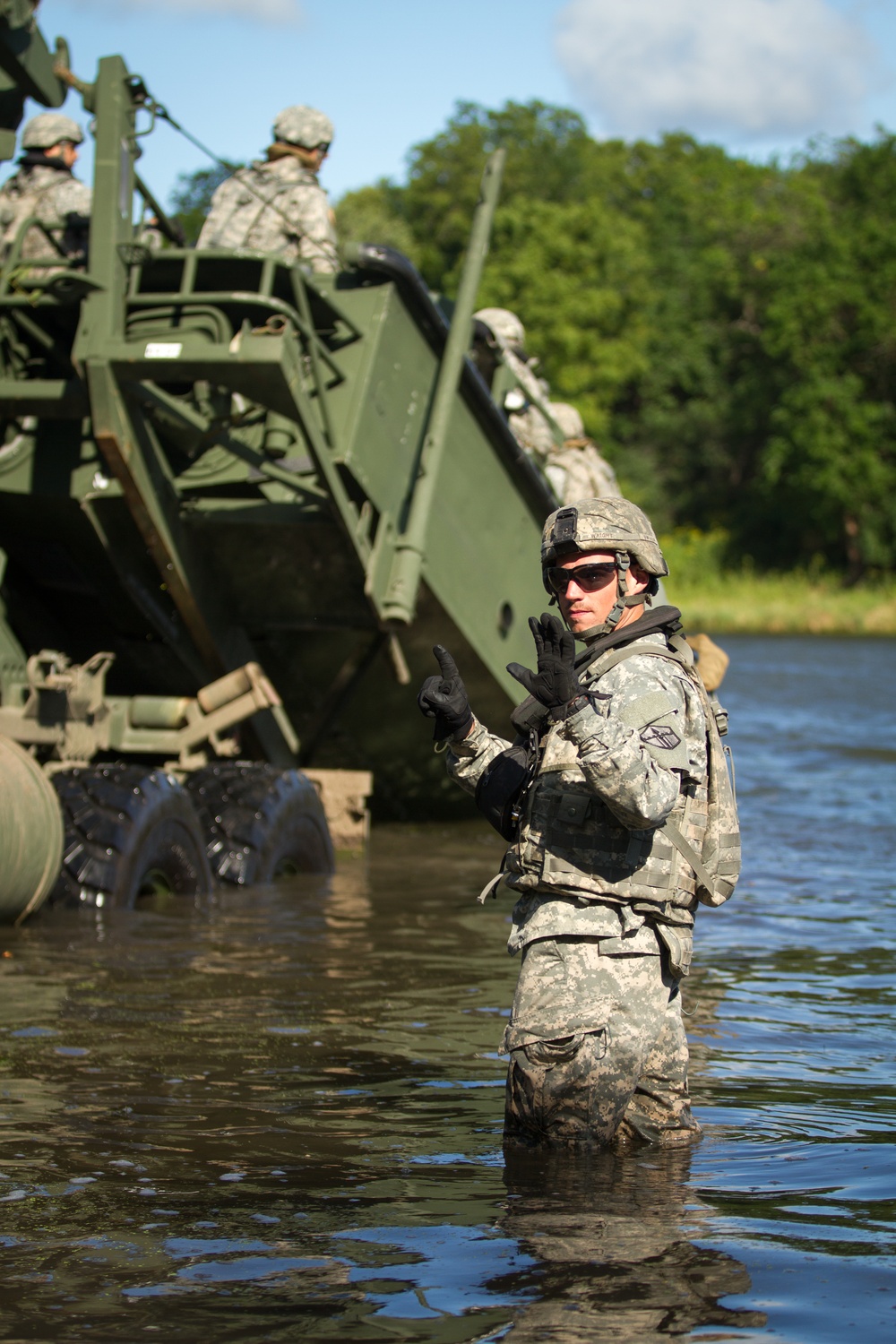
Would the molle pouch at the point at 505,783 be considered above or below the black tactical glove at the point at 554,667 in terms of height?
below

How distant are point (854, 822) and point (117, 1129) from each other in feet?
27.3

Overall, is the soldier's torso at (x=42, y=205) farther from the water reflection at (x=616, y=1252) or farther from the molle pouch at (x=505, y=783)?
the water reflection at (x=616, y=1252)

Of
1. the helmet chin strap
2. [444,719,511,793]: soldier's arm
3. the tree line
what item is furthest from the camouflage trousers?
the tree line

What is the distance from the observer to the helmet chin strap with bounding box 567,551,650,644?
4363 mm

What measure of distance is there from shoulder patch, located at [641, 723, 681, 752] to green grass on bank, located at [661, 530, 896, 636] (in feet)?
125

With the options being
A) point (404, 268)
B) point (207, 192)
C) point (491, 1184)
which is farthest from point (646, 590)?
point (207, 192)

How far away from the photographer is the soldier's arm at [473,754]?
14.3 feet

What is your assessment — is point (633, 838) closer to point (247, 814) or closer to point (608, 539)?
point (608, 539)

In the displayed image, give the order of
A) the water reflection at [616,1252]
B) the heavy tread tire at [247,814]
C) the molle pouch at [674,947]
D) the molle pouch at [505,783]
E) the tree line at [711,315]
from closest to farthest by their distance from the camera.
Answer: the water reflection at [616,1252] → the molle pouch at [674,947] → the molle pouch at [505,783] → the heavy tread tire at [247,814] → the tree line at [711,315]

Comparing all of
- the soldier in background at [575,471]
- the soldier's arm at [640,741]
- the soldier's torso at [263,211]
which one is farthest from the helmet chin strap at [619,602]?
the soldier in background at [575,471]

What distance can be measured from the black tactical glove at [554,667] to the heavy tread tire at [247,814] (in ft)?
16.1

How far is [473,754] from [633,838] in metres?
0.44

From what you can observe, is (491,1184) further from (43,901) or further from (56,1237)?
(43,901)

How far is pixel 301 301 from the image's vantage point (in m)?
8.27
